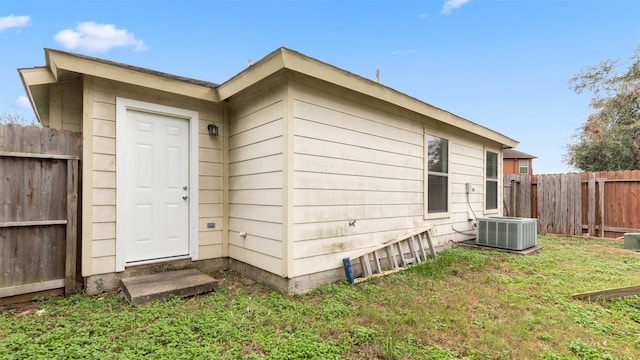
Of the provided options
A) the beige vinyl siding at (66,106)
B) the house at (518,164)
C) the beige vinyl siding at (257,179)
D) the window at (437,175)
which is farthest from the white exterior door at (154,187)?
the house at (518,164)

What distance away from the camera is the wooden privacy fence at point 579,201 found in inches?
261

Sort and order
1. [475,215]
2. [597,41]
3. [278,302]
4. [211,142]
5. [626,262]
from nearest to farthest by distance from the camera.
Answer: [278,302] → [211,142] → [626,262] → [475,215] → [597,41]

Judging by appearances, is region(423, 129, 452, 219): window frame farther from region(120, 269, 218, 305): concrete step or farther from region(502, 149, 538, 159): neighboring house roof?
region(502, 149, 538, 159): neighboring house roof

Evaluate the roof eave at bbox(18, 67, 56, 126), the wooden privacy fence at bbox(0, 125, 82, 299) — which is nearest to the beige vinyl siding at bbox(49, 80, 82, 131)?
the roof eave at bbox(18, 67, 56, 126)

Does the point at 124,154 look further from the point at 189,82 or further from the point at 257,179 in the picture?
the point at 257,179

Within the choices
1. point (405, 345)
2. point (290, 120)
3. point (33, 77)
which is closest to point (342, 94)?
point (290, 120)

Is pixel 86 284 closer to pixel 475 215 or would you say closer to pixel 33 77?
pixel 33 77

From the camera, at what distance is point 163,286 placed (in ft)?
9.57

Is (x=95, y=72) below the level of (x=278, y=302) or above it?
above

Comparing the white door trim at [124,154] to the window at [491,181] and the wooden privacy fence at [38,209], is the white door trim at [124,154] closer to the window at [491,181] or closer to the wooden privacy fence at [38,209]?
the wooden privacy fence at [38,209]

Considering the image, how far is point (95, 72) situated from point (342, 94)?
2.71 meters

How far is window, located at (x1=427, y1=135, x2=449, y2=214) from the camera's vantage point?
497 centimetres

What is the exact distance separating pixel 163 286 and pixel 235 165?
167 cm

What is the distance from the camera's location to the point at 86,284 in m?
2.96
